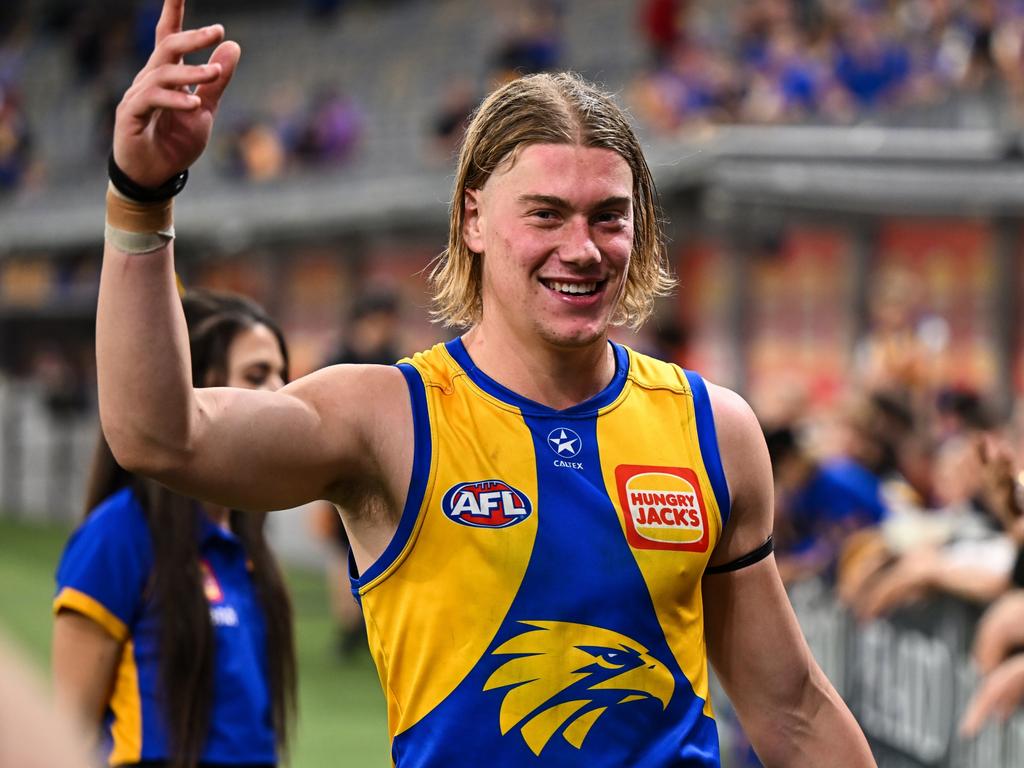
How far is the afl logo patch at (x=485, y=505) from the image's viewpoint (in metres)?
2.64

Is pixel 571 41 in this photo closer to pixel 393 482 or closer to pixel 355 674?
pixel 355 674

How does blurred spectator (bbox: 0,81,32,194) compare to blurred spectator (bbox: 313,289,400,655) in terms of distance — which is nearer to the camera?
blurred spectator (bbox: 313,289,400,655)

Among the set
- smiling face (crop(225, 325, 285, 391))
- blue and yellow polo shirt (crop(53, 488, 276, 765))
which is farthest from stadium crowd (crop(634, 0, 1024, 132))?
blue and yellow polo shirt (crop(53, 488, 276, 765))

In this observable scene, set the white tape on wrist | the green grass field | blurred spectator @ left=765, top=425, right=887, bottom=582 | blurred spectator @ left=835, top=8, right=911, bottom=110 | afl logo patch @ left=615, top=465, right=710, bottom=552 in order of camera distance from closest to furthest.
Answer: the white tape on wrist, afl logo patch @ left=615, top=465, right=710, bottom=552, blurred spectator @ left=765, top=425, right=887, bottom=582, the green grass field, blurred spectator @ left=835, top=8, right=911, bottom=110

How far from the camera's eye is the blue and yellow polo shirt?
12.5ft

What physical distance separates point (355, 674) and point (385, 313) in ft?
7.87

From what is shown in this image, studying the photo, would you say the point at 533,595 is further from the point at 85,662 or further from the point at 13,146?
the point at 13,146

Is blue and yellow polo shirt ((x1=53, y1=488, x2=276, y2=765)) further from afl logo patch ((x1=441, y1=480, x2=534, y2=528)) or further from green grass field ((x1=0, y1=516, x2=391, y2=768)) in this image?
green grass field ((x1=0, y1=516, x2=391, y2=768))

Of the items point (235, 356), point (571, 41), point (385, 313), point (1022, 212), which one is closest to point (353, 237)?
point (571, 41)

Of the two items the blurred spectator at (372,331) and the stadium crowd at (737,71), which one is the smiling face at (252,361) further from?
the blurred spectator at (372,331)

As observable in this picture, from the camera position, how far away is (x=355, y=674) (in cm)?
1130

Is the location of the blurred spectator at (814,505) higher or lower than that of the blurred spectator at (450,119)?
lower

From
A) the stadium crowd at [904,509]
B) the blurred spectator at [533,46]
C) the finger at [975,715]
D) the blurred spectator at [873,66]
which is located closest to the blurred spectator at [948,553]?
the stadium crowd at [904,509]

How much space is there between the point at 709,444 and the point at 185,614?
1513 mm
